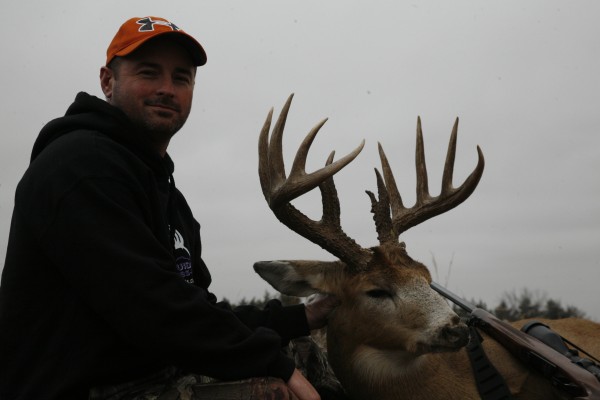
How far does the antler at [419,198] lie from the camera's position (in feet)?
15.9

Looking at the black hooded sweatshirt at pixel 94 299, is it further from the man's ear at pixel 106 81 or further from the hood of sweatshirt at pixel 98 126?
the man's ear at pixel 106 81

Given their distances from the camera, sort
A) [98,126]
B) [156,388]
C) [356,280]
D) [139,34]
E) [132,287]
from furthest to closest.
Result: [356,280], [139,34], [98,126], [156,388], [132,287]

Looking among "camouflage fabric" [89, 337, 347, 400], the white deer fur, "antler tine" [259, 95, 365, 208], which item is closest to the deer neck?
the white deer fur

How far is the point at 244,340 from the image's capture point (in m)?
2.64

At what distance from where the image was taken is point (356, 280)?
4500 mm

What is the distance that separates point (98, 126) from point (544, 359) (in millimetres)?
3431

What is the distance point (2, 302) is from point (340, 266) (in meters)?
2.64

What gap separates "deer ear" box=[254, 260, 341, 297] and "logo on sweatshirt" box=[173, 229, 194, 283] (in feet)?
→ 3.23

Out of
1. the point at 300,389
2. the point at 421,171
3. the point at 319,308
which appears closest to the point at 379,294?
the point at 319,308

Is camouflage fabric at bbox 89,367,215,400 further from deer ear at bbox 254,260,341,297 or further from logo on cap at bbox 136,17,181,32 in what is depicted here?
logo on cap at bbox 136,17,181,32

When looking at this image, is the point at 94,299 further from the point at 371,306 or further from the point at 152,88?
the point at 371,306

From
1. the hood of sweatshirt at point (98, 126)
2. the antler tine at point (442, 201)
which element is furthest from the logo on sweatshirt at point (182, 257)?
the antler tine at point (442, 201)

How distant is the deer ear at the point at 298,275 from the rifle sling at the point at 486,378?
1281 millimetres

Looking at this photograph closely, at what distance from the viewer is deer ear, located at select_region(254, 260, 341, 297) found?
177 inches
